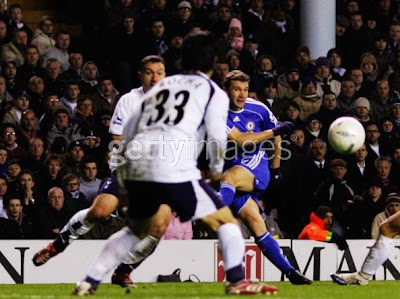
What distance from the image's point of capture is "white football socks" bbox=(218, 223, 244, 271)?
8.64 metres

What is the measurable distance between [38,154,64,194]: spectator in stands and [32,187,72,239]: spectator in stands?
0.54 metres

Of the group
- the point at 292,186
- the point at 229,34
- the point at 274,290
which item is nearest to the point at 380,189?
the point at 292,186

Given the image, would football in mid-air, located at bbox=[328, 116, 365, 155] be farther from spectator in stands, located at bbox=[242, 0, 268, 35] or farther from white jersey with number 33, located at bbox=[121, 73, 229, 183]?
spectator in stands, located at bbox=[242, 0, 268, 35]

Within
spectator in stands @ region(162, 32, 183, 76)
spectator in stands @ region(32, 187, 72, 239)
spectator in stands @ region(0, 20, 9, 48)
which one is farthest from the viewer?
spectator in stands @ region(162, 32, 183, 76)

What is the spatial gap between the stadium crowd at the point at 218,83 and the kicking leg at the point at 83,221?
3.26 m

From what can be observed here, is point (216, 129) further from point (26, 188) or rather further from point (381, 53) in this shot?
point (381, 53)

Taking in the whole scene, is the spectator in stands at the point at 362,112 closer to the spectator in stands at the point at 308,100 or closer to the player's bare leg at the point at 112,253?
the spectator in stands at the point at 308,100

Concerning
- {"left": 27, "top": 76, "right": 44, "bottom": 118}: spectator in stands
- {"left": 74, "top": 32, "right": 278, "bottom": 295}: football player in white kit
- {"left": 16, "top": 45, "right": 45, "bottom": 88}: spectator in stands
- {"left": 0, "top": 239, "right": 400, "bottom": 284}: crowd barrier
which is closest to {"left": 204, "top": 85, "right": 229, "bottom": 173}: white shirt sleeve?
{"left": 74, "top": 32, "right": 278, "bottom": 295}: football player in white kit

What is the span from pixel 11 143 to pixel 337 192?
4.53 m

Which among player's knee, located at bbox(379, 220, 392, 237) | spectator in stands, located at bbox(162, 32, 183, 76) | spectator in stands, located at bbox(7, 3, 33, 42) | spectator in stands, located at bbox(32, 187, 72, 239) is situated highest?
spectator in stands, located at bbox(7, 3, 33, 42)

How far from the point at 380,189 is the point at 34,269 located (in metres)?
5.27

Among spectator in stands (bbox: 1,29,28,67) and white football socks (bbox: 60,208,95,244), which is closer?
white football socks (bbox: 60,208,95,244)

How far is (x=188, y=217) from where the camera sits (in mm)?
8602

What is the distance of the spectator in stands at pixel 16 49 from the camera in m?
17.2
